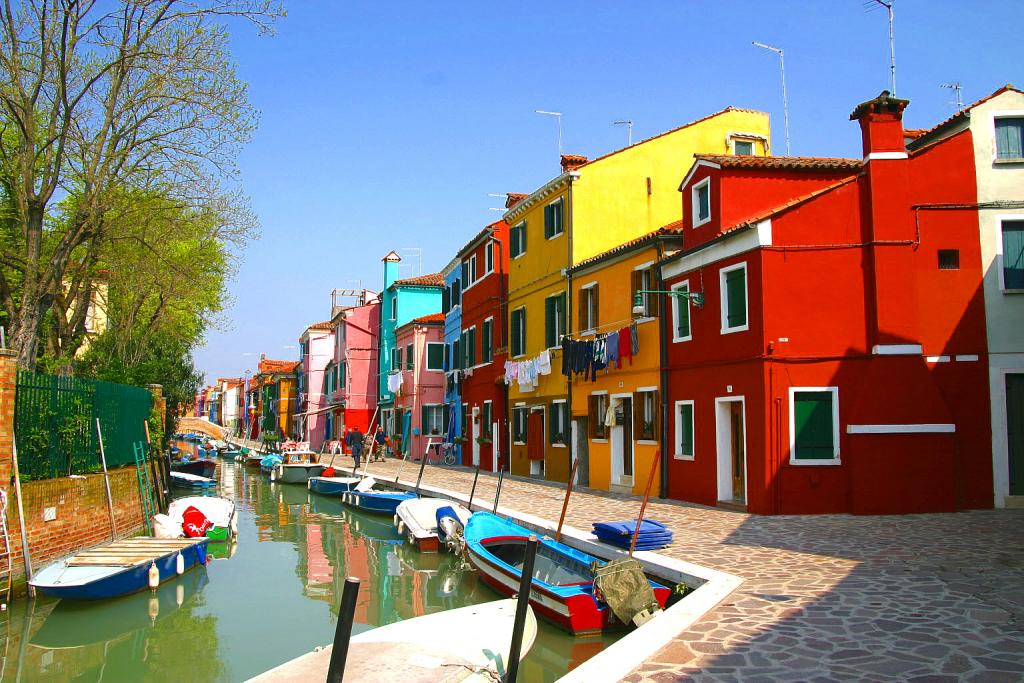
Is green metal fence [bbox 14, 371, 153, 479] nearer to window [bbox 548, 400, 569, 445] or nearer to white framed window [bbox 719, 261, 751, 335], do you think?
window [bbox 548, 400, 569, 445]

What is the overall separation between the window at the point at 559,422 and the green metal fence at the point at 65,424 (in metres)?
12.0

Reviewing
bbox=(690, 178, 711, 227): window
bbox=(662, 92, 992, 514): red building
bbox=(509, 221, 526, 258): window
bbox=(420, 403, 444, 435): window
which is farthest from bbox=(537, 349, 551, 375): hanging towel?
bbox=(420, 403, 444, 435): window

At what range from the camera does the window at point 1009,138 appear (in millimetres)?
16406

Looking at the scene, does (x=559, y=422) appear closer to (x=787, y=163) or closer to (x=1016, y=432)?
(x=787, y=163)

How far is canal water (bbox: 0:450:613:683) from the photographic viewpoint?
10.1 m

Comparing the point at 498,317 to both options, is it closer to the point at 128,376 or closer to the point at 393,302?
the point at 128,376

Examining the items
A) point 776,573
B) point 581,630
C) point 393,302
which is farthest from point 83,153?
point 393,302

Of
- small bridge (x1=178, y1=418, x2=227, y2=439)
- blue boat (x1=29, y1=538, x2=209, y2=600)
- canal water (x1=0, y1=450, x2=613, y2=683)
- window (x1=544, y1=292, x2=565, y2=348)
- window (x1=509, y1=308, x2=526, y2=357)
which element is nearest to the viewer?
canal water (x1=0, y1=450, x2=613, y2=683)

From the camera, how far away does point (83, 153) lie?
18.4 meters

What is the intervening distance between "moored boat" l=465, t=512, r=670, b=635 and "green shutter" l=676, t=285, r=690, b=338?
259 inches

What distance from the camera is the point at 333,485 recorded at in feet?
97.1

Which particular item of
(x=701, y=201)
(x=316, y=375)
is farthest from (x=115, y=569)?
(x=316, y=375)

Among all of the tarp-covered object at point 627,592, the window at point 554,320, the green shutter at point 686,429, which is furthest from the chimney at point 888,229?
the window at point 554,320

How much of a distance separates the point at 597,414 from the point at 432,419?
59.6ft
